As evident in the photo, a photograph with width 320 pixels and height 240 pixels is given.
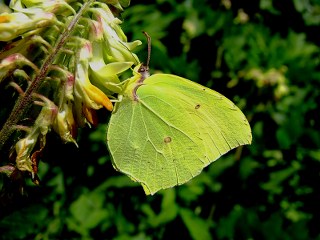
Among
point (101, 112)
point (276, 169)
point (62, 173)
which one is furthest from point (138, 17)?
point (276, 169)

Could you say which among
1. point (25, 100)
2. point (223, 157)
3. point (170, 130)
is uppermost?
point (25, 100)

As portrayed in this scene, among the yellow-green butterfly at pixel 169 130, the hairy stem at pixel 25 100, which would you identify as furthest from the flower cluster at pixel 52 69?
the yellow-green butterfly at pixel 169 130

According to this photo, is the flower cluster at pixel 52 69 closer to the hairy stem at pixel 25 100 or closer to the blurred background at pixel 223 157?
the hairy stem at pixel 25 100

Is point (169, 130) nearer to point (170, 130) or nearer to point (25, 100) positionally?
point (170, 130)

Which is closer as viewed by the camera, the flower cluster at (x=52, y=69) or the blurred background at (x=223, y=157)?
the flower cluster at (x=52, y=69)

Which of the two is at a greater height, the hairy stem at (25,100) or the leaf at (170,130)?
the hairy stem at (25,100)

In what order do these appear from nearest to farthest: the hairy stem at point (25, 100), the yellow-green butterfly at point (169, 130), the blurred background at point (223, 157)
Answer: the hairy stem at point (25, 100)
the yellow-green butterfly at point (169, 130)
the blurred background at point (223, 157)

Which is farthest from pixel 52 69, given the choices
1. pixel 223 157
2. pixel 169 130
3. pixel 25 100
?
pixel 223 157
